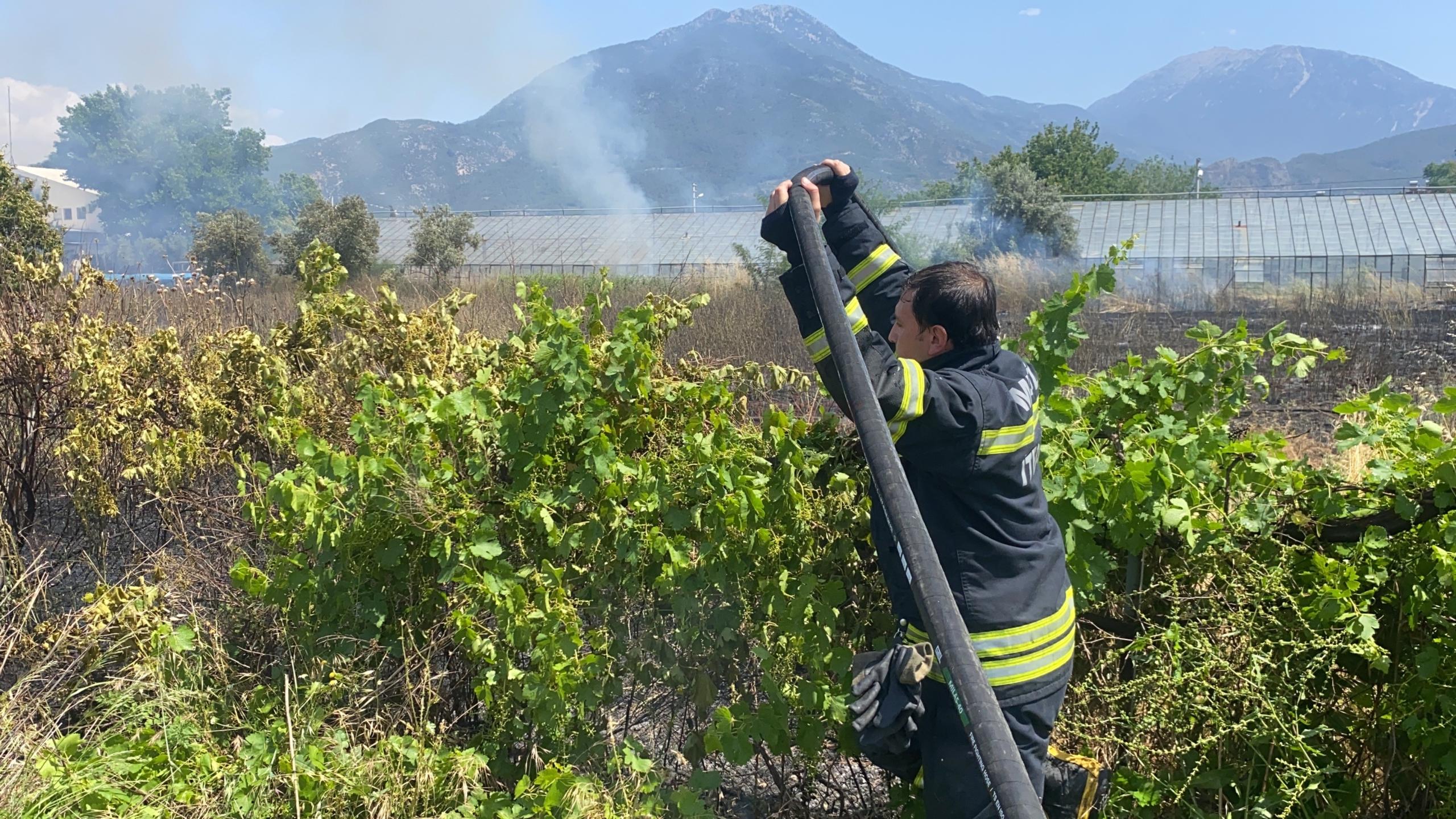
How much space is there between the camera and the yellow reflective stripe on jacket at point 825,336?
7.02 ft

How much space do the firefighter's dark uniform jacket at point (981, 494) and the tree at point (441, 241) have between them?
21277mm

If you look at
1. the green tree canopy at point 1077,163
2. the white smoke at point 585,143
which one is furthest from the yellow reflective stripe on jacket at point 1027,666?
the white smoke at point 585,143

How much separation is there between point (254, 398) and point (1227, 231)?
126 feet

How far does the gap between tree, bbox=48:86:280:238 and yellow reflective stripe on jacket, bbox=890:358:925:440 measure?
79586 mm

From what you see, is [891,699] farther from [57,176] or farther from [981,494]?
[57,176]

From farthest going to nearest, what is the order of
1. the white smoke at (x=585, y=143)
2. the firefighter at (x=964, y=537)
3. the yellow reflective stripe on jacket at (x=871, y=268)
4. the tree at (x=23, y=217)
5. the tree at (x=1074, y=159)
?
the white smoke at (x=585, y=143), the tree at (x=1074, y=159), the tree at (x=23, y=217), the yellow reflective stripe on jacket at (x=871, y=268), the firefighter at (x=964, y=537)

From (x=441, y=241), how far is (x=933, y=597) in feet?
75.5

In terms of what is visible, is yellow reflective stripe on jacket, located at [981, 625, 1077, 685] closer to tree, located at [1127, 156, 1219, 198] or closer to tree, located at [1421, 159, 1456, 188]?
tree, located at [1127, 156, 1219, 198]

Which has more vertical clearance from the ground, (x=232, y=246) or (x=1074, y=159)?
(x=1074, y=159)

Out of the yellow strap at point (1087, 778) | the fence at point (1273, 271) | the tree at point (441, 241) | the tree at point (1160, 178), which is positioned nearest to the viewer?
the yellow strap at point (1087, 778)

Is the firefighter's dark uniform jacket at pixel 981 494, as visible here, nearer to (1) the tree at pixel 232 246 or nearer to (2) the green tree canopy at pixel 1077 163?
(1) the tree at pixel 232 246

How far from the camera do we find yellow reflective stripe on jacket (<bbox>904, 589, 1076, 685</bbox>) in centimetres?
215

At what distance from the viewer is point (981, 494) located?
2.17 meters

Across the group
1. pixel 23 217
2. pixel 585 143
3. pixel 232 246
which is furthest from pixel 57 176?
pixel 23 217
